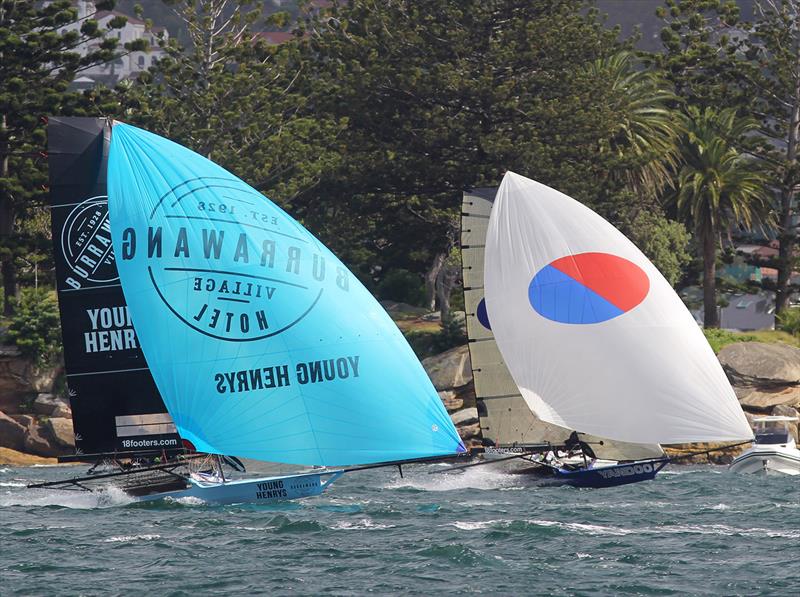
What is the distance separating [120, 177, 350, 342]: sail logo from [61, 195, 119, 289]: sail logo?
305cm

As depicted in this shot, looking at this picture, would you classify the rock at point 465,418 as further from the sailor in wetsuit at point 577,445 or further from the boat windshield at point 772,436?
the sailor in wetsuit at point 577,445

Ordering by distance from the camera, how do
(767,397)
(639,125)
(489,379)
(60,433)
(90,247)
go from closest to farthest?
(90,247) < (489,379) < (60,433) < (767,397) < (639,125)

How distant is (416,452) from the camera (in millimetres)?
23281

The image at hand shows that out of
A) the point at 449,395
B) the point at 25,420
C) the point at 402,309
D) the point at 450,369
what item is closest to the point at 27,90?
the point at 25,420

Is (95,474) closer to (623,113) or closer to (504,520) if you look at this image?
(504,520)

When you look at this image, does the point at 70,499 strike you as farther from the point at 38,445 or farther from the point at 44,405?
the point at 44,405

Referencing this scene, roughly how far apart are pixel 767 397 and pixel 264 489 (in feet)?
72.5

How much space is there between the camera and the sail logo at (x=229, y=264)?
23.7m

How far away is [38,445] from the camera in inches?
1780

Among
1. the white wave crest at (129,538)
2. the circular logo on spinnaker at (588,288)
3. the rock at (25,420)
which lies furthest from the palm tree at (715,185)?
the white wave crest at (129,538)

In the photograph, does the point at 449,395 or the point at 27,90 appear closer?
the point at 449,395

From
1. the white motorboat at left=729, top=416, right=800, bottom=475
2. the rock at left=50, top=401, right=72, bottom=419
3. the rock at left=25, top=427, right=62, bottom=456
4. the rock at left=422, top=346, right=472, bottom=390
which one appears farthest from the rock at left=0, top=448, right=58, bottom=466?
the white motorboat at left=729, top=416, right=800, bottom=475

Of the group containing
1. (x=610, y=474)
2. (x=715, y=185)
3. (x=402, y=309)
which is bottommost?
(x=610, y=474)

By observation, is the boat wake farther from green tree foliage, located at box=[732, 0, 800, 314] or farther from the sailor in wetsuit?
green tree foliage, located at box=[732, 0, 800, 314]
